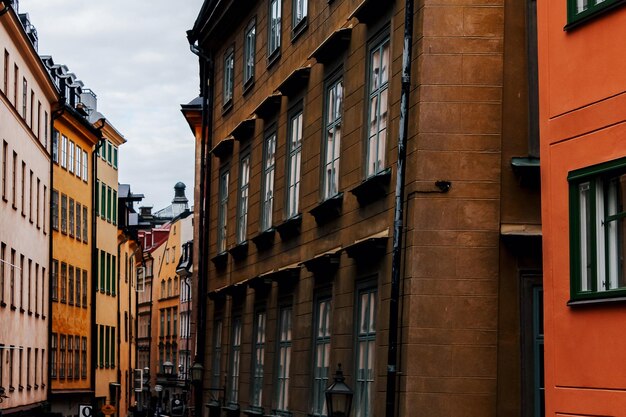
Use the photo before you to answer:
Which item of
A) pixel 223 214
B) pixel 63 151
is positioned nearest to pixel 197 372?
pixel 223 214

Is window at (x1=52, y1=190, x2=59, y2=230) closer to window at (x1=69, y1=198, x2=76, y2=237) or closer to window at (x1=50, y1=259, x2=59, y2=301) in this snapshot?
window at (x1=50, y1=259, x2=59, y2=301)

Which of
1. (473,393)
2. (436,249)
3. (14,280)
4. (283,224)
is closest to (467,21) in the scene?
(436,249)

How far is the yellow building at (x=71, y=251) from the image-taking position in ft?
196

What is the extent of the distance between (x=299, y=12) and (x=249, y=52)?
5.62m

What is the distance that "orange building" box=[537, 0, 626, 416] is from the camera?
523 inches

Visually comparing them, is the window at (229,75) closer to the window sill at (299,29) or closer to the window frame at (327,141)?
the window sill at (299,29)

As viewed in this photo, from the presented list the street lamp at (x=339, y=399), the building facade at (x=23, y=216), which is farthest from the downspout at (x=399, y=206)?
the building facade at (x=23, y=216)

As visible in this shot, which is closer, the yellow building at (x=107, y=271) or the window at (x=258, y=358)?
the window at (x=258, y=358)

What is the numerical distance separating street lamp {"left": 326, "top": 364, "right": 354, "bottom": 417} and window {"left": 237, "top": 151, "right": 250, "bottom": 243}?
38.1 feet

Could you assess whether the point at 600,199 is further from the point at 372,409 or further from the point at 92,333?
the point at 92,333

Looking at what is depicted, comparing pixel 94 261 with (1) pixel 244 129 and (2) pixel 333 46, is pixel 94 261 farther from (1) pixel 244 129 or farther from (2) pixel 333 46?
(2) pixel 333 46

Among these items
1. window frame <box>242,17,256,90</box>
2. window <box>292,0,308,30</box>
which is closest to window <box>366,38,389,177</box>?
window <box>292,0,308,30</box>

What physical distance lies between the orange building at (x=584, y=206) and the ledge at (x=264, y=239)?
41.0 feet

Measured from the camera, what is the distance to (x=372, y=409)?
1869 centimetres
